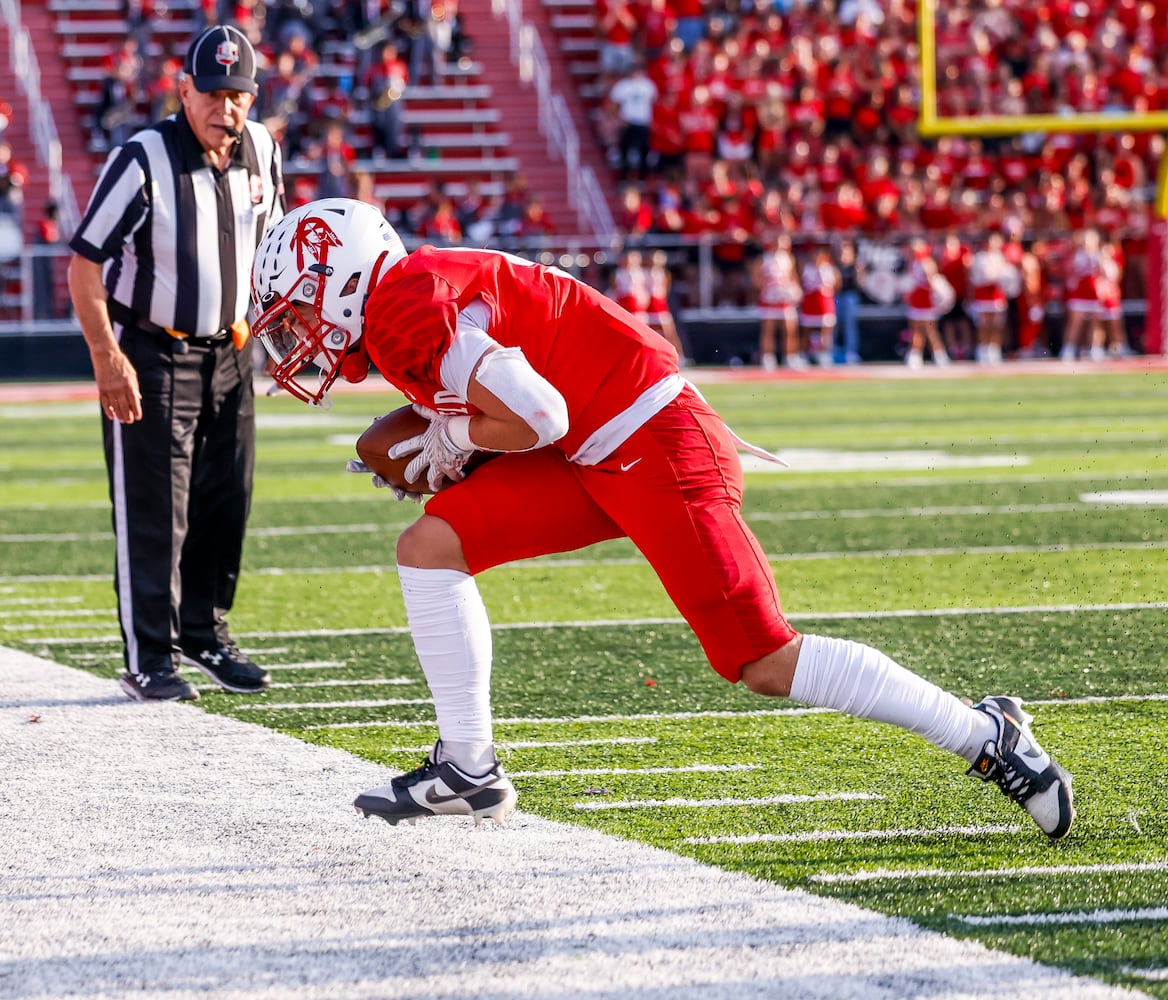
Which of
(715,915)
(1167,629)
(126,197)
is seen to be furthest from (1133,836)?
(126,197)

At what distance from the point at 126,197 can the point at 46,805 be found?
1857mm

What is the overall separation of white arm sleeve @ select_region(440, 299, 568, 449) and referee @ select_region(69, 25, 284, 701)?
197 centimetres

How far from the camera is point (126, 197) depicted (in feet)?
16.7

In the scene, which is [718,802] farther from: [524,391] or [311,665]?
[311,665]

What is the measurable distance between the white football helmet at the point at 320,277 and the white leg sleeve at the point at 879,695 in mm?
1018

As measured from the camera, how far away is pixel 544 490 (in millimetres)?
3541

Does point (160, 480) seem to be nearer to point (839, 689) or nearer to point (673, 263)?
point (839, 689)

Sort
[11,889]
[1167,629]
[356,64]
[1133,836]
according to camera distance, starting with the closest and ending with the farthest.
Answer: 1. [11,889]
2. [1133,836]
3. [1167,629]
4. [356,64]

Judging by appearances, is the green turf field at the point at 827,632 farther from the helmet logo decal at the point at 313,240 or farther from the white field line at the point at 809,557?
the helmet logo decal at the point at 313,240

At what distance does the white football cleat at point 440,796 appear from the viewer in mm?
3531

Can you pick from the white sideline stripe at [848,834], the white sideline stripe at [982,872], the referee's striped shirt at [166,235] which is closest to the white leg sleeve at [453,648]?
the white sideline stripe at [848,834]

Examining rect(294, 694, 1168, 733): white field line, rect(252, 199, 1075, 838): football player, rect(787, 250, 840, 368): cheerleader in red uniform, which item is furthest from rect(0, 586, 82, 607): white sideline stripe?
rect(787, 250, 840, 368): cheerleader in red uniform

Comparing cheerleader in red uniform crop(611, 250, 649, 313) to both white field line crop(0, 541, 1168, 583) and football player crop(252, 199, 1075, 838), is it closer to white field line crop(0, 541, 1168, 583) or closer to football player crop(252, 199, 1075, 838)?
white field line crop(0, 541, 1168, 583)

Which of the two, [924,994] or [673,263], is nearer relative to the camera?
[924,994]
